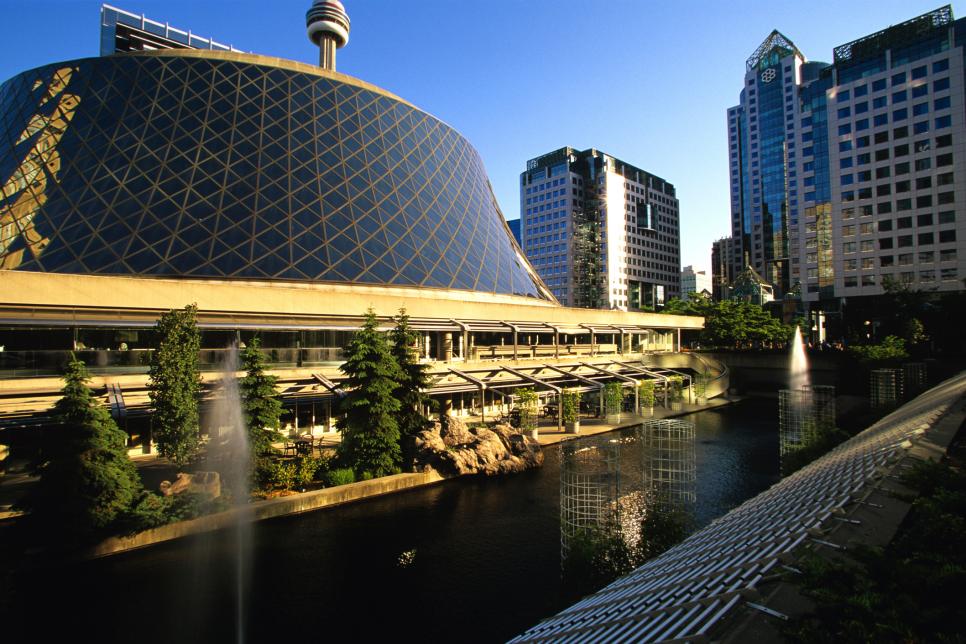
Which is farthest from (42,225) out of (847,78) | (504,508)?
(847,78)

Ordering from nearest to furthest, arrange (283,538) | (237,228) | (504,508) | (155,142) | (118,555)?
(118,555) → (283,538) → (504,508) → (237,228) → (155,142)

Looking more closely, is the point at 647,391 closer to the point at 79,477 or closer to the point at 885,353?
the point at 885,353

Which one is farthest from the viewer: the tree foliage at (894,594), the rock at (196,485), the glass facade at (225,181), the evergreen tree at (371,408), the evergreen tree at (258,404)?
the glass facade at (225,181)

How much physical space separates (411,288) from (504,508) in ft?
79.4

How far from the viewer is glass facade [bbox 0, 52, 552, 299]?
118 feet

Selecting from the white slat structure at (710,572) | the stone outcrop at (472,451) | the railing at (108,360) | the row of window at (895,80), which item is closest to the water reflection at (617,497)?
the white slat structure at (710,572)

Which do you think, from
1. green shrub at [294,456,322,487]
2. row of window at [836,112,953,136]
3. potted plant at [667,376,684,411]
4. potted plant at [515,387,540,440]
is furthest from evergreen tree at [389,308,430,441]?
row of window at [836,112,953,136]

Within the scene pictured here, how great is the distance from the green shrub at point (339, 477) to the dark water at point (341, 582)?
138 centimetres

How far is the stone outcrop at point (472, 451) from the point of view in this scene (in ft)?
77.6

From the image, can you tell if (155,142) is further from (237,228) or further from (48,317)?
(48,317)

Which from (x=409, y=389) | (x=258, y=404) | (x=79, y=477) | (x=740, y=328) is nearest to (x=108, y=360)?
(x=258, y=404)

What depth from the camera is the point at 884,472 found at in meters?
10.3

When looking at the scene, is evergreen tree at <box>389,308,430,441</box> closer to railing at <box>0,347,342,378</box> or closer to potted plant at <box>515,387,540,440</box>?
railing at <box>0,347,342,378</box>

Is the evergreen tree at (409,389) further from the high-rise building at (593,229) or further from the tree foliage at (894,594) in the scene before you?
the high-rise building at (593,229)
